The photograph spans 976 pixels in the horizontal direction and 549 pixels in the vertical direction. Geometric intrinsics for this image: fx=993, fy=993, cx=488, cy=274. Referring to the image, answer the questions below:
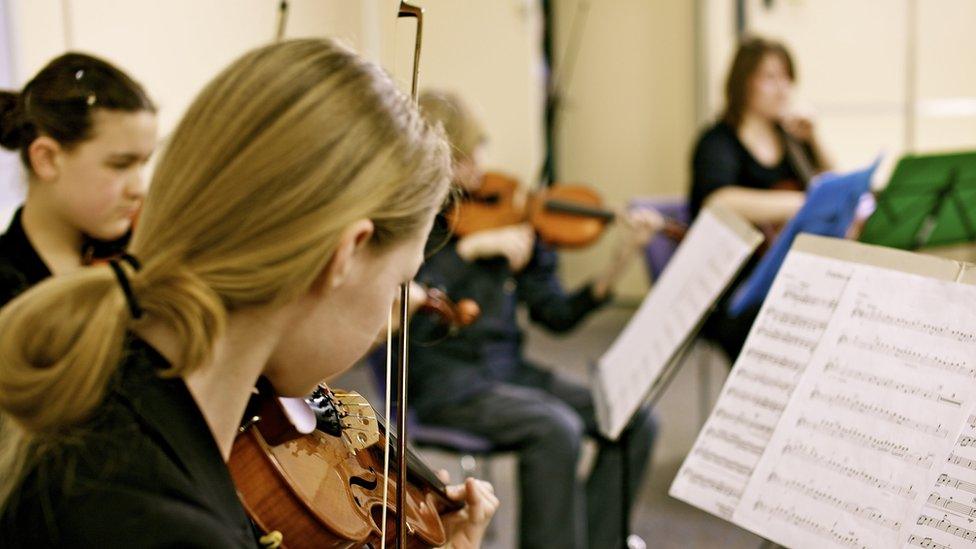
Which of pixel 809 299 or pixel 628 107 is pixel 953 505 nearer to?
pixel 809 299

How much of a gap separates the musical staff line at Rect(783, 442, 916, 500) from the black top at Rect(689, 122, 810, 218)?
187 centimetres

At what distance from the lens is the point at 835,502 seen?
3.37 feet

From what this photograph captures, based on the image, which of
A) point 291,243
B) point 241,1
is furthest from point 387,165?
point 241,1

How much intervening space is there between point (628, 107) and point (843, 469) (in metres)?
4.09

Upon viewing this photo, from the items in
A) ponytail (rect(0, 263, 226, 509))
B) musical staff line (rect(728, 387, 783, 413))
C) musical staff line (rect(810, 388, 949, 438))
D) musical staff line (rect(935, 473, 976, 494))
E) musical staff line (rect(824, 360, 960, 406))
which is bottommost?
musical staff line (rect(728, 387, 783, 413))

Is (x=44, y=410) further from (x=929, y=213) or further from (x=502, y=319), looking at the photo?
(x=929, y=213)

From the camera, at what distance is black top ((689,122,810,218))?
2.88 m

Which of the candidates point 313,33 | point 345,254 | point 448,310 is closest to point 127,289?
point 345,254

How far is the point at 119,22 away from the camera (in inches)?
97.3

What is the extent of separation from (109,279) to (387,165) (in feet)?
0.75

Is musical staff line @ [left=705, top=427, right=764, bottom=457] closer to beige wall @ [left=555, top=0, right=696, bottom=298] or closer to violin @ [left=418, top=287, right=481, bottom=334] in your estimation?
violin @ [left=418, top=287, right=481, bottom=334]

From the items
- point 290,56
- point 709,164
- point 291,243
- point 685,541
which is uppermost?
point 290,56

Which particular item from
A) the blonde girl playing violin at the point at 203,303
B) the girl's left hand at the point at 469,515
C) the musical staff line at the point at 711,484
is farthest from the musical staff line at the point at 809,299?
the blonde girl playing violin at the point at 203,303

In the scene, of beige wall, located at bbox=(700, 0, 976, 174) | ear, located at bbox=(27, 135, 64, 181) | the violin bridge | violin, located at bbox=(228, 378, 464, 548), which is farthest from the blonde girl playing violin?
beige wall, located at bbox=(700, 0, 976, 174)
